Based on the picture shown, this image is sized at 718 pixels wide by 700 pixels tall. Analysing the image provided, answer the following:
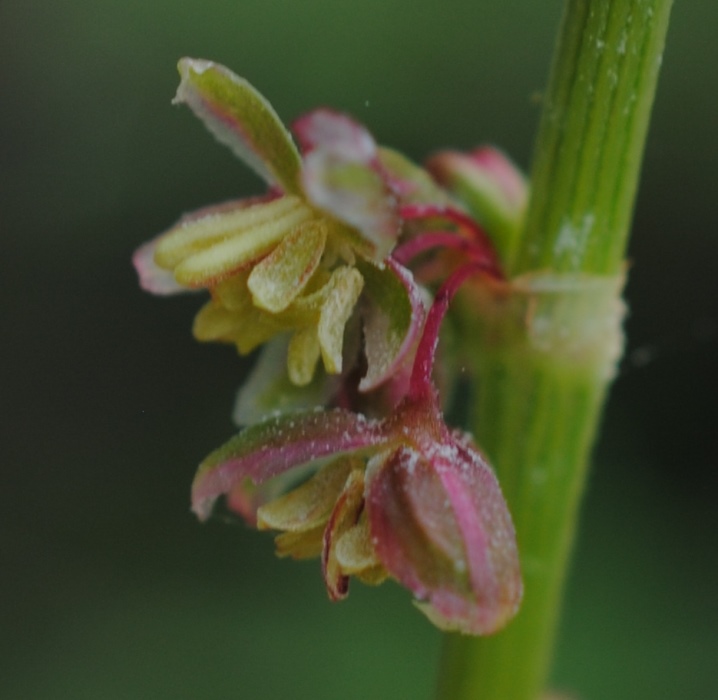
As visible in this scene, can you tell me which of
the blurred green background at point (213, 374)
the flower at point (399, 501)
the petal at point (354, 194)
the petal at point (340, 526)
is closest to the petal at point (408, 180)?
the flower at point (399, 501)

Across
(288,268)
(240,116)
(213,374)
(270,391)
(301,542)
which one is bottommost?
(301,542)

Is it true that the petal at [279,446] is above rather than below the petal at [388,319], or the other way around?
below

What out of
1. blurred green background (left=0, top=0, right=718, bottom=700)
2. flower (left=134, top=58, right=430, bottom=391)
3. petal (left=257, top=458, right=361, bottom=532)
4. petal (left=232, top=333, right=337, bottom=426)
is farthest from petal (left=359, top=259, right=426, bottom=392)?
blurred green background (left=0, top=0, right=718, bottom=700)

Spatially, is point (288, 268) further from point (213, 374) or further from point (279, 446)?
point (213, 374)

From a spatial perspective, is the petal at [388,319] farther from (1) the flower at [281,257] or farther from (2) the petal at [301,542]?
(2) the petal at [301,542]

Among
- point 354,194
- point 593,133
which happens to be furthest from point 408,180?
point 354,194

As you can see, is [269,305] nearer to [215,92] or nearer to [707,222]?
[215,92]
